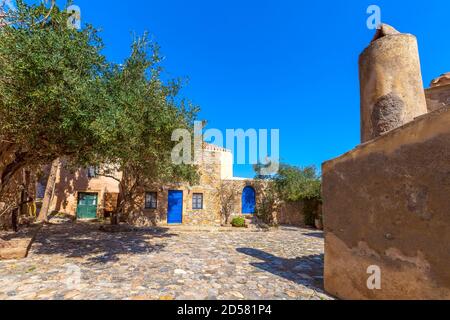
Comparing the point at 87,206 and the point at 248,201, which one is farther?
the point at 248,201

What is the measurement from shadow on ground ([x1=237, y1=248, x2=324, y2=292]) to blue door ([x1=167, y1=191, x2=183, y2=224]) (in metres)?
9.73

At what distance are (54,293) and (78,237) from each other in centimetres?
728

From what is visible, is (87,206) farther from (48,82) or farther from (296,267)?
(296,267)

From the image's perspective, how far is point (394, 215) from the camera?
13.0ft

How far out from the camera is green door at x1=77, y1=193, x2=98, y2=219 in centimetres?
1911

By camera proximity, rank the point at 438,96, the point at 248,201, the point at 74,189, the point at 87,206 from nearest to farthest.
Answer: the point at 438,96 < the point at 74,189 < the point at 87,206 < the point at 248,201

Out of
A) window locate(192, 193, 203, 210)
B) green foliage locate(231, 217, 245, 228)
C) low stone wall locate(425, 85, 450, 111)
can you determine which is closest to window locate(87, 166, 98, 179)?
window locate(192, 193, 203, 210)

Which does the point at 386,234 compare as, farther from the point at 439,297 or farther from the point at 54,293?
the point at 54,293

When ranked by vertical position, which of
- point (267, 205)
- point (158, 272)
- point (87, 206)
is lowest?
point (158, 272)

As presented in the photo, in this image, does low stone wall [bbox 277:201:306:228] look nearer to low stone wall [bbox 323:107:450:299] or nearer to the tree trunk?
low stone wall [bbox 323:107:450:299]

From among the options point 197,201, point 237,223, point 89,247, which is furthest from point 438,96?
point 197,201

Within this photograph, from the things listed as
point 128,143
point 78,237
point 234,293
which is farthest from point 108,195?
point 234,293

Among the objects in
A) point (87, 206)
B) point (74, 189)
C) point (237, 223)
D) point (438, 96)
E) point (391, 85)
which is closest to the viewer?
point (391, 85)

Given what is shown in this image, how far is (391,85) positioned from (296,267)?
5.41 meters
